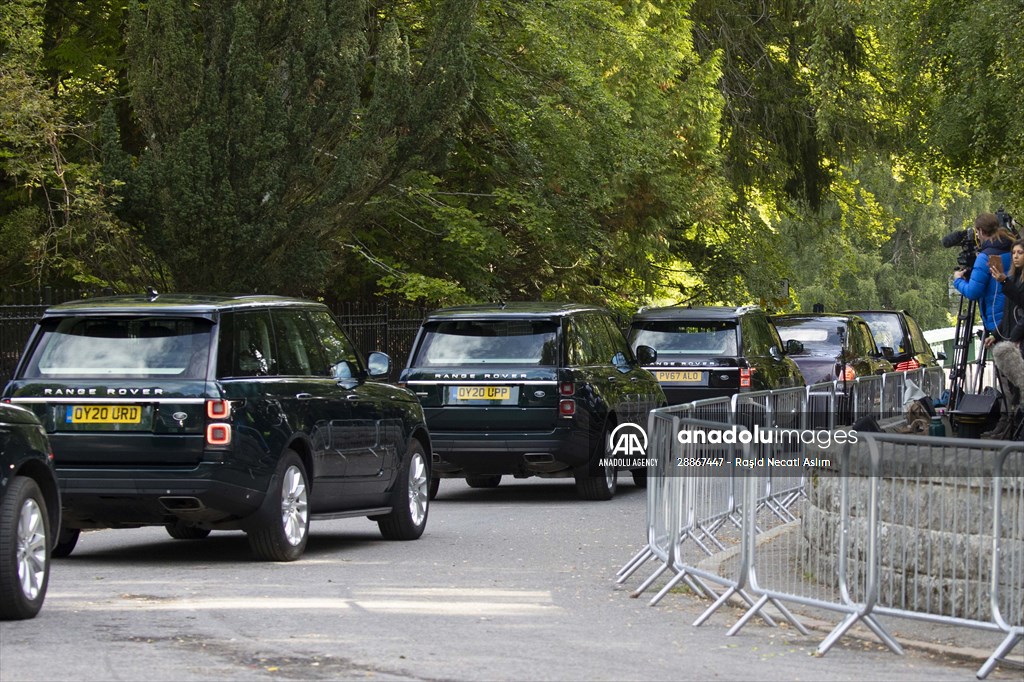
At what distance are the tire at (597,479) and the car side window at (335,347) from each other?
384cm

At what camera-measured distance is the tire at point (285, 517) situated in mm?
11844

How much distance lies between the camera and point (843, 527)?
904 cm

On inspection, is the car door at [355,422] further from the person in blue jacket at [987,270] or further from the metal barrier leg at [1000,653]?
the metal barrier leg at [1000,653]

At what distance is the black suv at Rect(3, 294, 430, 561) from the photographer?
37.6 feet

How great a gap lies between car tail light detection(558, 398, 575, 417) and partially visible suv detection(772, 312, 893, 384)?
7.64m

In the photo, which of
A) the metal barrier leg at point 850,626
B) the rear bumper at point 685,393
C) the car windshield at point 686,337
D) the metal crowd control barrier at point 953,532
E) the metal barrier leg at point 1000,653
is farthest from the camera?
the car windshield at point 686,337

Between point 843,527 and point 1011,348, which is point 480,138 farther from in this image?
point 843,527

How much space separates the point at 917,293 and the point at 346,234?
58592 millimetres

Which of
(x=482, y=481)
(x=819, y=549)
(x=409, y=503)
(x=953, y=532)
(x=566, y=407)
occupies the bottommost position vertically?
(x=482, y=481)

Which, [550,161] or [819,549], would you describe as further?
[550,161]

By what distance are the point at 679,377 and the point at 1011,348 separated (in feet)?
26.8

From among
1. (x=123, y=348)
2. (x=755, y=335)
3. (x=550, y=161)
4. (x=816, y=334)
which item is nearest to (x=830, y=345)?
(x=816, y=334)

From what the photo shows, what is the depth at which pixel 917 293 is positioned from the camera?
81875mm

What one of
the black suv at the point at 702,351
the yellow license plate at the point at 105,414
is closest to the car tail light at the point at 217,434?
the yellow license plate at the point at 105,414
